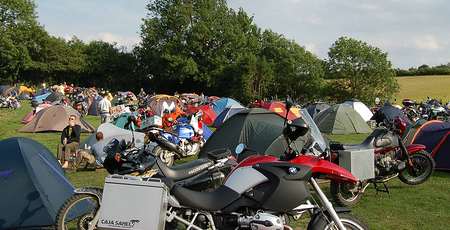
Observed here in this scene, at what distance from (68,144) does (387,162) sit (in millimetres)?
6719

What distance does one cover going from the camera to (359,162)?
287 inches

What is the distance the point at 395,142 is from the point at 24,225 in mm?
5654

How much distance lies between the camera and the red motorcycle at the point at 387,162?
7.43 meters

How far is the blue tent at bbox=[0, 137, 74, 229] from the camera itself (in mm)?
5586

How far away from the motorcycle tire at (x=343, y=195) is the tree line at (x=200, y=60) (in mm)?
35849

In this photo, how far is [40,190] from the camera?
575cm

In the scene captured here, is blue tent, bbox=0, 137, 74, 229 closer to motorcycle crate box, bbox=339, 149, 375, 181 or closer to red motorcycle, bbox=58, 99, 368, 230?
red motorcycle, bbox=58, 99, 368, 230

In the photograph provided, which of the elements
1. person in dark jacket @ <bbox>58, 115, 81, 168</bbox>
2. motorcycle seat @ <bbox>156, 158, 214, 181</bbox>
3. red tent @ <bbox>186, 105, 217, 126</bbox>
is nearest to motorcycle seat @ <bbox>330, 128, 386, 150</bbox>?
motorcycle seat @ <bbox>156, 158, 214, 181</bbox>

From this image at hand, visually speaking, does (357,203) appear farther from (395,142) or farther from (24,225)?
(24,225)

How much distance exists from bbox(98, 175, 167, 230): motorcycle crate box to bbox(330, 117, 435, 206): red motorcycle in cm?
336

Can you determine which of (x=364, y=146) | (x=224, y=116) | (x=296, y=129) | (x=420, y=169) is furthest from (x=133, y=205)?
(x=224, y=116)

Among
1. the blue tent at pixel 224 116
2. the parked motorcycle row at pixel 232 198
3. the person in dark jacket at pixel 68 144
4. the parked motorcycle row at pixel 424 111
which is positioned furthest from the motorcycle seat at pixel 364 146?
the parked motorcycle row at pixel 424 111

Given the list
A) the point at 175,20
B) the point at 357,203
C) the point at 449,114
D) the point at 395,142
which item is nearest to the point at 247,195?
the point at 357,203

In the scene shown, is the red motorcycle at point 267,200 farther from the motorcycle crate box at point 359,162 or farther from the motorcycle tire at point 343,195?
the motorcycle tire at point 343,195
